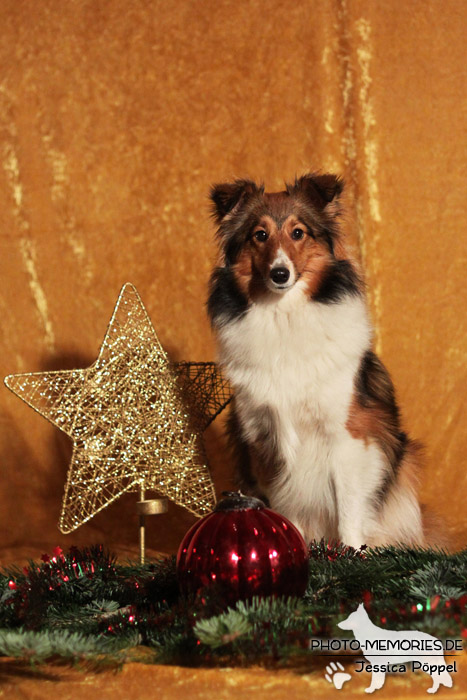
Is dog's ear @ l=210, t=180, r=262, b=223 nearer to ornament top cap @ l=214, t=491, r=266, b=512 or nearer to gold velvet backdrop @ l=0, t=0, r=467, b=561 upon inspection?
gold velvet backdrop @ l=0, t=0, r=467, b=561

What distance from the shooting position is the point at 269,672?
1.64m

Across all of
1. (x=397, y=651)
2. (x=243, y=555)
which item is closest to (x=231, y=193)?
(x=243, y=555)

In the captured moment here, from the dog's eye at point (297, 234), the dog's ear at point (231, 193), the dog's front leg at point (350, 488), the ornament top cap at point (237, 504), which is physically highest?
the dog's ear at point (231, 193)

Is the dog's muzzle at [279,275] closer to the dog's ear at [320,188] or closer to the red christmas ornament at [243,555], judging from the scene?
the dog's ear at [320,188]

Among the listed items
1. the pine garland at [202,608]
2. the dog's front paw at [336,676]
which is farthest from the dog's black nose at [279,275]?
the dog's front paw at [336,676]

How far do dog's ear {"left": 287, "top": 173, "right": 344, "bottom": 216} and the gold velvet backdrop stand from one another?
1.14 metres

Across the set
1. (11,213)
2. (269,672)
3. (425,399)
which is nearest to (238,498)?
(269,672)

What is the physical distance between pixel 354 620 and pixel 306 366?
4.42ft

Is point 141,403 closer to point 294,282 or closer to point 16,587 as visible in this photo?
point 294,282

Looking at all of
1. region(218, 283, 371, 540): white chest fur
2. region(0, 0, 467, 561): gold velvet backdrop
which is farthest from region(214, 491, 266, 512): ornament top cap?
region(0, 0, 467, 561): gold velvet backdrop

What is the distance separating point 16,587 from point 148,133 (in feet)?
8.91

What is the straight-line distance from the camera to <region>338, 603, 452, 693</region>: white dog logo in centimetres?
157

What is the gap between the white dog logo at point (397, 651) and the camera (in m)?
1.57

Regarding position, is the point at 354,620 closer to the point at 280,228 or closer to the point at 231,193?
the point at 280,228
